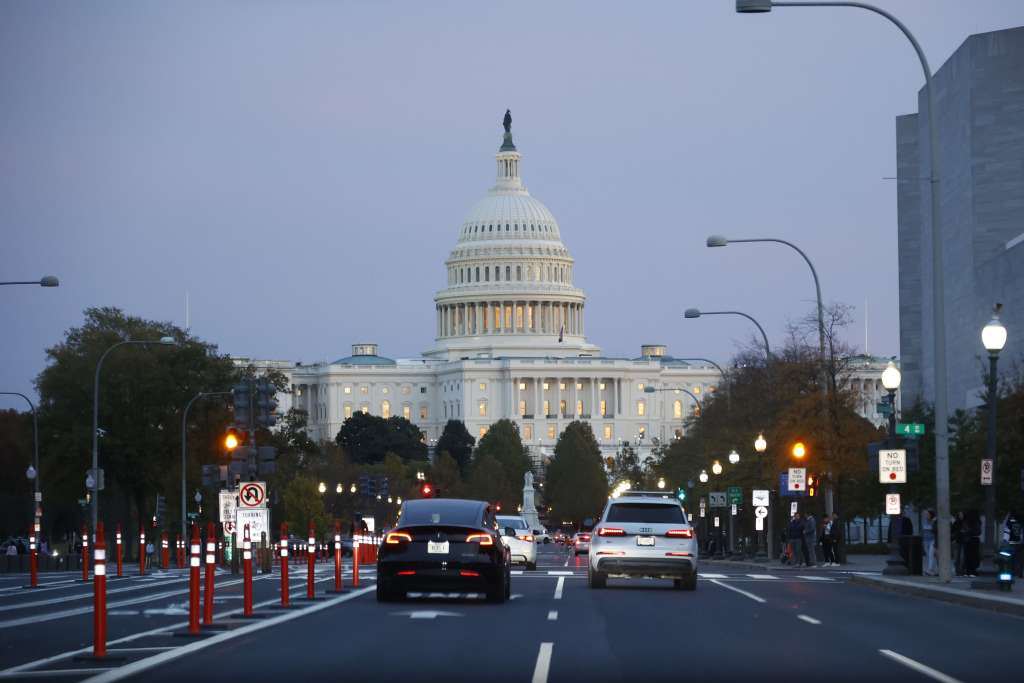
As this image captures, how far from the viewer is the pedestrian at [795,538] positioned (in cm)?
5784

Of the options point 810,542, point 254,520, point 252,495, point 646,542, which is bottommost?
point 810,542

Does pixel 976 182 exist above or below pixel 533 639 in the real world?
above

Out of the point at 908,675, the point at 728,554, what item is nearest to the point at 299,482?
the point at 728,554

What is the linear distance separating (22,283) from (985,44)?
5046cm

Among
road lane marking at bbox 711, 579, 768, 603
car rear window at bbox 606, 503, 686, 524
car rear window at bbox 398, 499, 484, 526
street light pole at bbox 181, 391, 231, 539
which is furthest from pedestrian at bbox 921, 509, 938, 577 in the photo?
street light pole at bbox 181, 391, 231, 539

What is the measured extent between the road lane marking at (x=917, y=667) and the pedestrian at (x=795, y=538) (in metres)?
38.1

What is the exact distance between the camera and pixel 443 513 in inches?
1162

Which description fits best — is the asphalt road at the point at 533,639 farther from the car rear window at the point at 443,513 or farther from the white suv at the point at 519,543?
the white suv at the point at 519,543

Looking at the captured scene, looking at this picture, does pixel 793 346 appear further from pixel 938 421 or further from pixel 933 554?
pixel 938 421

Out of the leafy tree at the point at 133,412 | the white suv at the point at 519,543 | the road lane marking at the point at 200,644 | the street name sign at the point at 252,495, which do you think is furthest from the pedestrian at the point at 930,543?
the leafy tree at the point at 133,412

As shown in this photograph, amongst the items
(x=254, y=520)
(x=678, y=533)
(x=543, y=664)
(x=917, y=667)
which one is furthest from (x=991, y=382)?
(x=543, y=664)

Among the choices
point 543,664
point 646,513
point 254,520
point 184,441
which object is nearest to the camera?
point 543,664

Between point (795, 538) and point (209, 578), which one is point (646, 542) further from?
point (795, 538)

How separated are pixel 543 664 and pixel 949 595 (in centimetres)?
1623
